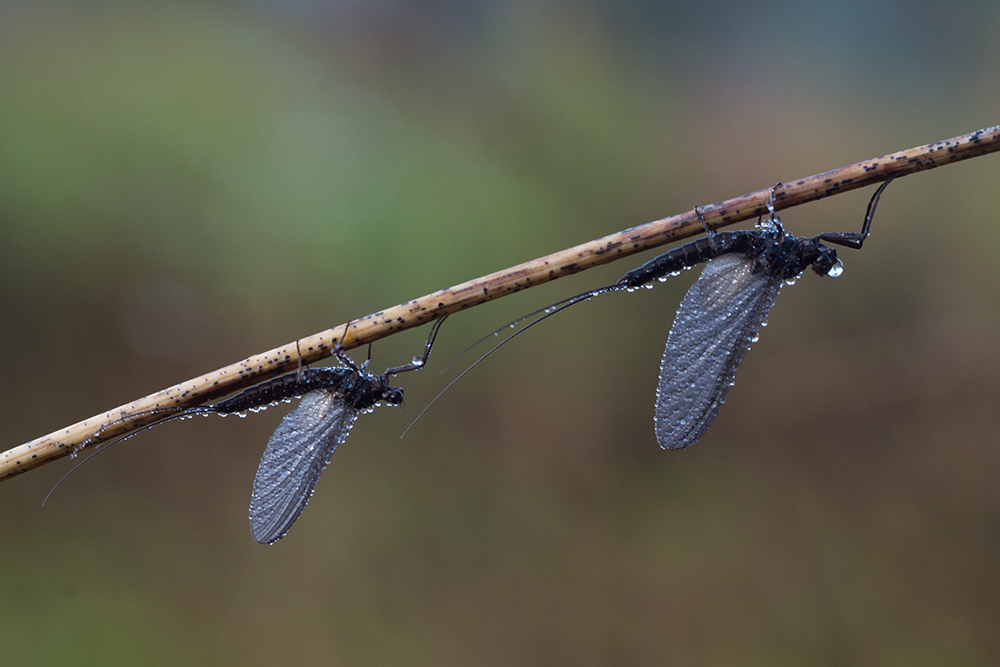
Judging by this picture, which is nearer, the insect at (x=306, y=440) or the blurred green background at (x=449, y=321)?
the insect at (x=306, y=440)

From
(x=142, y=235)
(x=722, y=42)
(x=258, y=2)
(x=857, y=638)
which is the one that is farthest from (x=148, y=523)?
(x=722, y=42)

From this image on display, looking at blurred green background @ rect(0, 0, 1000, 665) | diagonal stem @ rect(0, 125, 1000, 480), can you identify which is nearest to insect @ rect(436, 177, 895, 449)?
diagonal stem @ rect(0, 125, 1000, 480)

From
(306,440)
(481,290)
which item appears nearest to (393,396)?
(306,440)

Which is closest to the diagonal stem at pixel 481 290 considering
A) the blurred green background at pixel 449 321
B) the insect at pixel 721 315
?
the insect at pixel 721 315

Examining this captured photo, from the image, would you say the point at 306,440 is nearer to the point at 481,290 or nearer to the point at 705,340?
the point at 481,290

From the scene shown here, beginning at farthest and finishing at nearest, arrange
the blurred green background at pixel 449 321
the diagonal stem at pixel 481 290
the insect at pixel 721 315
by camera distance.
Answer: the blurred green background at pixel 449 321
the insect at pixel 721 315
the diagonal stem at pixel 481 290

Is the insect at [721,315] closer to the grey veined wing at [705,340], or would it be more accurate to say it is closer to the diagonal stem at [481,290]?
the grey veined wing at [705,340]

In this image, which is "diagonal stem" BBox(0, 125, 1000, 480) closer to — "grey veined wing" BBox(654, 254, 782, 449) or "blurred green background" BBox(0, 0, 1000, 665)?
"grey veined wing" BBox(654, 254, 782, 449)

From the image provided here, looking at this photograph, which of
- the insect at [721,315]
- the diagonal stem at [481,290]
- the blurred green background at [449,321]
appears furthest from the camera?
the blurred green background at [449,321]

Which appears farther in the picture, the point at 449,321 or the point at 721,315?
the point at 449,321
